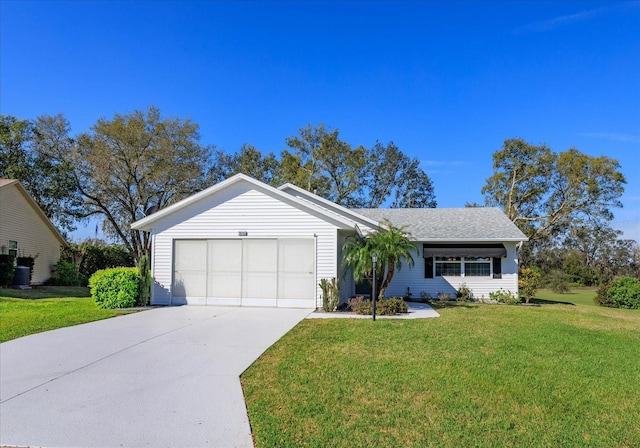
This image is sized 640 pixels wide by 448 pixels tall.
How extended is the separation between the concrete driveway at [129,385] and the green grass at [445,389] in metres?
0.44

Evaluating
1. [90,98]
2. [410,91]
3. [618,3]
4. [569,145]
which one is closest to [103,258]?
[90,98]

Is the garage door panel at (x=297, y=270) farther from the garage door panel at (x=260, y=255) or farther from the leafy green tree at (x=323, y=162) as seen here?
the leafy green tree at (x=323, y=162)

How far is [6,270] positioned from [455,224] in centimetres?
2063

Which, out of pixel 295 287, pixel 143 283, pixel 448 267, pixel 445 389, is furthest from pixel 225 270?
pixel 445 389

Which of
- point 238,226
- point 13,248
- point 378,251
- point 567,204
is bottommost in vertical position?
point 13,248

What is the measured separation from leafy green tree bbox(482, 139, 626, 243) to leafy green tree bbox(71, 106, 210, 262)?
24.5 m

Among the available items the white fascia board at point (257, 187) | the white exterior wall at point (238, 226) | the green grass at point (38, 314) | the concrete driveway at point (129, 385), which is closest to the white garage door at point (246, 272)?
the white exterior wall at point (238, 226)

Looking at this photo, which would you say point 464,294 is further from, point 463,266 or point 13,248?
point 13,248

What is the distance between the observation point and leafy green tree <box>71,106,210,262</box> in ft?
87.5

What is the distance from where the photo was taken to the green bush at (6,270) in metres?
18.3

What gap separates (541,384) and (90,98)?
1761 cm

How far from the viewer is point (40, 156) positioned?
89.6 feet

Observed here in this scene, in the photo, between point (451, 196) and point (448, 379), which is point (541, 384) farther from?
point (451, 196)

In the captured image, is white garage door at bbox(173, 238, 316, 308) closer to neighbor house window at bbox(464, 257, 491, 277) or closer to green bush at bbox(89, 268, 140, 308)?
green bush at bbox(89, 268, 140, 308)
